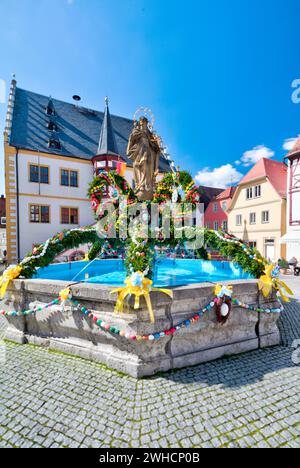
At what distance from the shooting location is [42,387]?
3465 mm

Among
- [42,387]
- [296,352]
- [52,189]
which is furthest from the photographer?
[52,189]

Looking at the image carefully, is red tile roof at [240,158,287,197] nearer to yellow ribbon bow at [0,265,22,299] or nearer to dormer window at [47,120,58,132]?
dormer window at [47,120,58,132]

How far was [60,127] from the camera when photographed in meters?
24.3

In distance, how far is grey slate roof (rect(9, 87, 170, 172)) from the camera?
21.3m

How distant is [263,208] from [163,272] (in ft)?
57.5

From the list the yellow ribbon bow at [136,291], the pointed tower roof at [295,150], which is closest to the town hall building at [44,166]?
the pointed tower roof at [295,150]

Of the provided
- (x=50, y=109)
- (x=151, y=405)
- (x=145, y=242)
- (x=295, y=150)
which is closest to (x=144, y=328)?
(x=151, y=405)

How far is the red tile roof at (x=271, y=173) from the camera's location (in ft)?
72.2

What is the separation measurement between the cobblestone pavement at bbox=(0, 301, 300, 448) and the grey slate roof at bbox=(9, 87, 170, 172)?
21.4 metres

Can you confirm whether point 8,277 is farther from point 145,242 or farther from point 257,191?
point 257,191

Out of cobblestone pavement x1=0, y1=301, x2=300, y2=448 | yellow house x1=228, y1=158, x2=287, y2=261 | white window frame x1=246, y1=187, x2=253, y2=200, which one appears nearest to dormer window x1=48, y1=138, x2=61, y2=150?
yellow house x1=228, y1=158, x2=287, y2=261

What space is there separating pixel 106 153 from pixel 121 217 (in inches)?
668

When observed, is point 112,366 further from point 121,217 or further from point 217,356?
point 121,217
